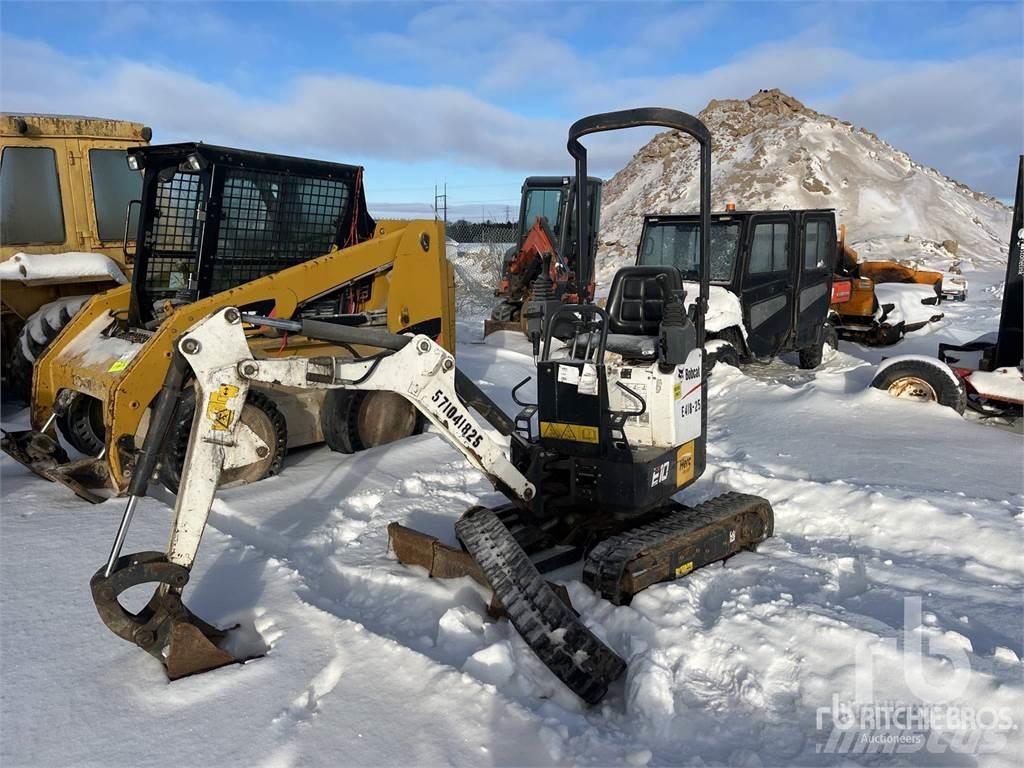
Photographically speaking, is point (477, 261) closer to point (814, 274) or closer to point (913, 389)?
point (814, 274)

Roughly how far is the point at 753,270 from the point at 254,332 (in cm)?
610

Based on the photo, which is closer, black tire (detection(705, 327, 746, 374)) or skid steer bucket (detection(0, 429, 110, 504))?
skid steer bucket (detection(0, 429, 110, 504))

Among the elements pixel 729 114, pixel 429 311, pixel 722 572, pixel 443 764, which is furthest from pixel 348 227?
pixel 729 114

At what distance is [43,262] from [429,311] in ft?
13.0

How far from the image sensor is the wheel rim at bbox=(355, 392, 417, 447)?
6457mm

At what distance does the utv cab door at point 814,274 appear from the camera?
1003cm

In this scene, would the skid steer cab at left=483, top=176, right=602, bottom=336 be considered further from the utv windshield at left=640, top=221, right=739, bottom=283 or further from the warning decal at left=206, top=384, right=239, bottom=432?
the warning decal at left=206, top=384, right=239, bottom=432

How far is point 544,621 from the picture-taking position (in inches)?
128

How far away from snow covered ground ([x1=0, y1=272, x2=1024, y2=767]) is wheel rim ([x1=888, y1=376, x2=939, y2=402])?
187 cm

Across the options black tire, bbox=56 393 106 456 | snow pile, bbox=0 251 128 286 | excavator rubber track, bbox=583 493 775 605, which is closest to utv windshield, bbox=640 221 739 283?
excavator rubber track, bbox=583 493 775 605

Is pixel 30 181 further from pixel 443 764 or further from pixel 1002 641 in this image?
pixel 1002 641

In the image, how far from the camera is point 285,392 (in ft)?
20.4

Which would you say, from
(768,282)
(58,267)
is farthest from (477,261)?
(58,267)

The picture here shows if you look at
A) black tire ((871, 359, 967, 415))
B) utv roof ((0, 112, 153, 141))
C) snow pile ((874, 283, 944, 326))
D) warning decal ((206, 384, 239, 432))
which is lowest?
black tire ((871, 359, 967, 415))
